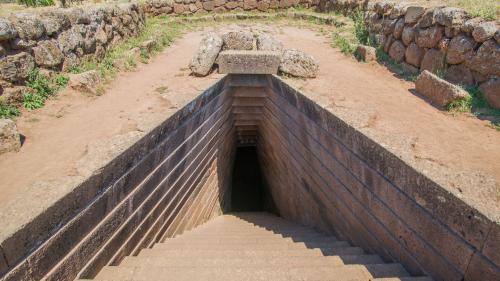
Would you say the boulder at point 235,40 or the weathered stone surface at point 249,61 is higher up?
the boulder at point 235,40

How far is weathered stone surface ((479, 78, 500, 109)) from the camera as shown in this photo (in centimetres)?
430

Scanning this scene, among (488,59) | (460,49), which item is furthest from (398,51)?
(488,59)

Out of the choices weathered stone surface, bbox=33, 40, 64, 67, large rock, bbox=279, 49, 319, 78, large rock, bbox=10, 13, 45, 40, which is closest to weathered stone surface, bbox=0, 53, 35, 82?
weathered stone surface, bbox=33, 40, 64, 67

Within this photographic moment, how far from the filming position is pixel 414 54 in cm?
613

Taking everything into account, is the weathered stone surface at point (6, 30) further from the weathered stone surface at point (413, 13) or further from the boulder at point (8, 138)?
the weathered stone surface at point (413, 13)

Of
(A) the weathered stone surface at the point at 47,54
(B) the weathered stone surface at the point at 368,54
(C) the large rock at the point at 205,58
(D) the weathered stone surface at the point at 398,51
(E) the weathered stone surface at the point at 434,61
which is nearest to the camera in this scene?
(A) the weathered stone surface at the point at 47,54

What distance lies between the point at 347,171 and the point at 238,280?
2011 mm

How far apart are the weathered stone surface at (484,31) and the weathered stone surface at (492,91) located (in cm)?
64

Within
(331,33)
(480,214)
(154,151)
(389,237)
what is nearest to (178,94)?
(154,151)

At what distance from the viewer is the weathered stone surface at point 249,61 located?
5996mm

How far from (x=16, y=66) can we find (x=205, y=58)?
2.92 meters

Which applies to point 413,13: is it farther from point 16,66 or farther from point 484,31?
point 16,66

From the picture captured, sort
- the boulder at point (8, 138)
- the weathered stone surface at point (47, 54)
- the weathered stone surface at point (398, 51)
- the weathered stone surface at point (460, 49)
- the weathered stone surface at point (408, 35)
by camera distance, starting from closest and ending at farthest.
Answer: the boulder at point (8, 138) < the weathered stone surface at point (460, 49) < the weathered stone surface at point (47, 54) < the weathered stone surface at point (408, 35) < the weathered stone surface at point (398, 51)

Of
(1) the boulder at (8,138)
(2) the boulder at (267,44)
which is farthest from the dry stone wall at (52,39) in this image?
(2) the boulder at (267,44)
